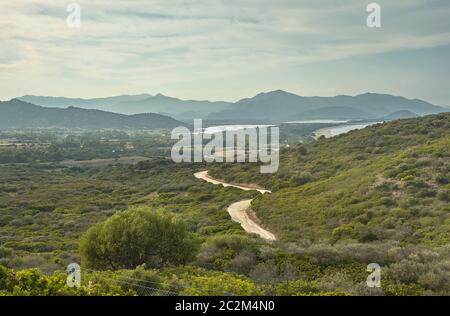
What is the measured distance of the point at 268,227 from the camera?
3183 centimetres

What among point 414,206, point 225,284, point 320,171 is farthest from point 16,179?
point 225,284

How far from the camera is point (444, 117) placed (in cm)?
6500

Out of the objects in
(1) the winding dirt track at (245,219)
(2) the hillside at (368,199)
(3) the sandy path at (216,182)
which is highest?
(2) the hillside at (368,199)

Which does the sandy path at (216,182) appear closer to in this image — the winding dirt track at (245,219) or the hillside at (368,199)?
the hillside at (368,199)

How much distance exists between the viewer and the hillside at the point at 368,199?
24.4m

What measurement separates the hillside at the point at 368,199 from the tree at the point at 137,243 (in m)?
11.7

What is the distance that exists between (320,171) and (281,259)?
38534 mm

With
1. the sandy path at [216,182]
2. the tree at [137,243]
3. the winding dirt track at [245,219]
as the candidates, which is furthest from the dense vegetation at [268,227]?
the sandy path at [216,182]

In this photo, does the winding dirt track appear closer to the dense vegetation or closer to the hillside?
the hillside

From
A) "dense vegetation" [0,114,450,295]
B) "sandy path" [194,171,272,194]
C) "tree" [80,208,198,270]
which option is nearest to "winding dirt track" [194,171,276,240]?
"dense vegetation" [0,114,450,295]

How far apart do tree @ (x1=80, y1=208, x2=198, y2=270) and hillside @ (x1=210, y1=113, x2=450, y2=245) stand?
462 inches

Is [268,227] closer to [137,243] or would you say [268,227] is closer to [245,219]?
[245,219]

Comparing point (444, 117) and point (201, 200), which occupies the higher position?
point (444, 117)
